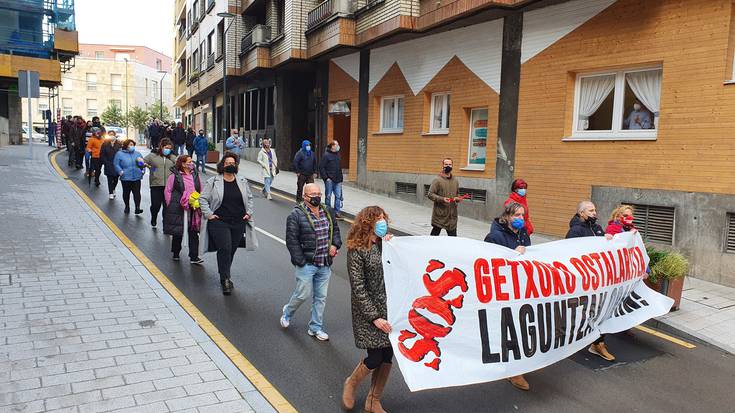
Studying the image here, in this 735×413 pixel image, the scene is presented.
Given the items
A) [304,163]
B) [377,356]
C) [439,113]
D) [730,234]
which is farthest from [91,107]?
[377,356]

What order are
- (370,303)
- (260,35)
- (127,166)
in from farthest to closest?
Result: (260,35) → (127,166) → (370,303)

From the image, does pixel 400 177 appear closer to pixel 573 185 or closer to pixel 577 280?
pixel 573 185

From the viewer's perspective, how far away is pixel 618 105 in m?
11.2

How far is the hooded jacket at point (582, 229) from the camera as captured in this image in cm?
632

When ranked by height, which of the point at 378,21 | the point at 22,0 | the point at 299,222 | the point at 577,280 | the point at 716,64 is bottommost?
the point at 577,280

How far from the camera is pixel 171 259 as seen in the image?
9000 mm

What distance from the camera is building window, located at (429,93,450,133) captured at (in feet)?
52.2

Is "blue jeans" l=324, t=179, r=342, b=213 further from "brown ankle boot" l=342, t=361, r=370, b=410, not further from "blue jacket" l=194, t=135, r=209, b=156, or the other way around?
"blue jacket" l=194, t=135, r=209, b=156

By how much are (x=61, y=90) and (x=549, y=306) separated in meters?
85.4

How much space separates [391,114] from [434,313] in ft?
47.5

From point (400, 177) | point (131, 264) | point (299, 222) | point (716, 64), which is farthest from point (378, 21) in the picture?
point (299, 222)

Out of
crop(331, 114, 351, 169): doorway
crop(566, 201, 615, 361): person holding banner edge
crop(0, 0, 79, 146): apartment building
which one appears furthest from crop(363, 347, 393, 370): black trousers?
crop(0, 0, 79, 146): apartment building

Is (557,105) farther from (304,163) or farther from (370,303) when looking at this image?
(370,303)

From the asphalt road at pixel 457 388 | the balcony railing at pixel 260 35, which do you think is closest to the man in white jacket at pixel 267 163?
the asphalt road at pixel 457 388
